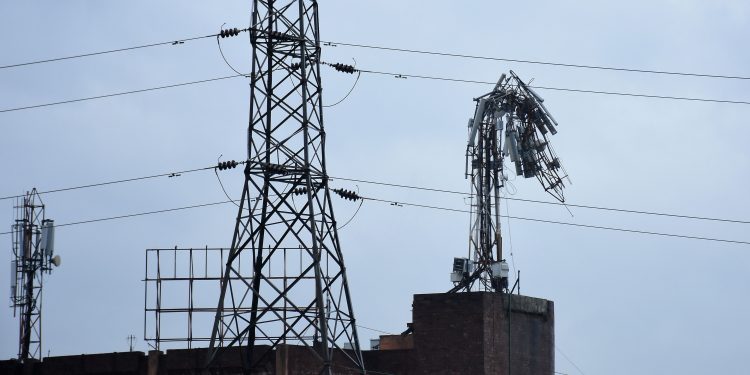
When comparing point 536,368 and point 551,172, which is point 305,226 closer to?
point 536,368

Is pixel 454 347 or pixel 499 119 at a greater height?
pixel 499 119

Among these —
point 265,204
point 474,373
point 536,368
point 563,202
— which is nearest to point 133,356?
point 265,204

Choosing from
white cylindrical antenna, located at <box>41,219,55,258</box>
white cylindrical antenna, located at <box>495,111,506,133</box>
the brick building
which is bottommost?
the brick building

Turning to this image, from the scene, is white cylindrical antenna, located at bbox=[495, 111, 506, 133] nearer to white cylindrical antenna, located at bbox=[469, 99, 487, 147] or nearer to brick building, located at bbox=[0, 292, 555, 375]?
white cylindrical antenna, located at bbox=[469, 99, 487, 147]

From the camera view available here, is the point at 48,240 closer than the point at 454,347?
No

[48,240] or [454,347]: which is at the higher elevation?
[48,240]

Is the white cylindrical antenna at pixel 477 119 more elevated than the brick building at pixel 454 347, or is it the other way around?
the white cylindrical antenna at pixel 477 119

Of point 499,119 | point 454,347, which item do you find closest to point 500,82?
point 499,119

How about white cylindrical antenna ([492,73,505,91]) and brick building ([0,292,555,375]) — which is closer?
brick building ([0,292,555,375])

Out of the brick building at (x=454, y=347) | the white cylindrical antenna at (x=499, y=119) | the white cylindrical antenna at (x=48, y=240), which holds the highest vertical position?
the white cylindrical antenna at (x=499, y=119)

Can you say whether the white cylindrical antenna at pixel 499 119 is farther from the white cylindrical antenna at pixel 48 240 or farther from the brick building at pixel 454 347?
the white cylindrical antenna at pixel 48 240

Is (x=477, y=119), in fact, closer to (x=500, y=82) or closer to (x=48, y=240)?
(x=500, y=82)

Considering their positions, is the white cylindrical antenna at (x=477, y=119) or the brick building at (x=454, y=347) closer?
the brick building at (x=454, y=347)

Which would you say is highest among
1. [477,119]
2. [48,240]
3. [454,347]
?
[477,119]
